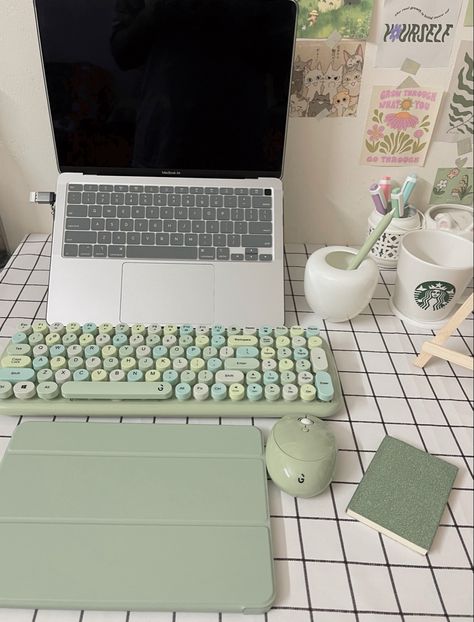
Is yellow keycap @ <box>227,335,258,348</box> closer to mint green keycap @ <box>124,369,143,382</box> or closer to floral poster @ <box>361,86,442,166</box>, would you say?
mint green keycap @ <box>124,369,143,382</box>

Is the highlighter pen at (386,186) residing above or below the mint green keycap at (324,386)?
above

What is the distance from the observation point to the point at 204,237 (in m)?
0.71

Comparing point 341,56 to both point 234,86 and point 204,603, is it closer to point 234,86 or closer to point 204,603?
point 234,86

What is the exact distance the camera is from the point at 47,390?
56cm

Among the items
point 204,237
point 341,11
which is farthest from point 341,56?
point 204,237

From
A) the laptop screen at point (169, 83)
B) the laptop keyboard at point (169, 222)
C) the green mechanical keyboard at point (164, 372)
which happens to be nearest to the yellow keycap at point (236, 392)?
the green mechanical keyboard at point (164, 372)

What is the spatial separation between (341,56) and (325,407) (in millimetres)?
480

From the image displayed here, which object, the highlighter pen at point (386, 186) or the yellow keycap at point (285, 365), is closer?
the yellow keycap at point (285, 365)

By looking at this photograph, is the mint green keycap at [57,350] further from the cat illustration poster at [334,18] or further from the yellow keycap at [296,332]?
the cat illustration poster at [334,18]

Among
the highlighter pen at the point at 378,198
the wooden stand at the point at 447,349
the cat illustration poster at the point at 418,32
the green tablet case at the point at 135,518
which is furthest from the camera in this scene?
the highlighter pen at the point at 378,198

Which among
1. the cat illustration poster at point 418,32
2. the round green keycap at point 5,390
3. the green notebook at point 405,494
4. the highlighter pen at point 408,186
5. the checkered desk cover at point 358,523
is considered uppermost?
the cat illustration poster at point 418,32

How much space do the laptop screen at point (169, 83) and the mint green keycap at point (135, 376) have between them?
294 mm

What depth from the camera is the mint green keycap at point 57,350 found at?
0.60 metres

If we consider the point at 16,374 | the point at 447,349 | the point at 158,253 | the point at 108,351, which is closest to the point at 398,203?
the point at 447,349
